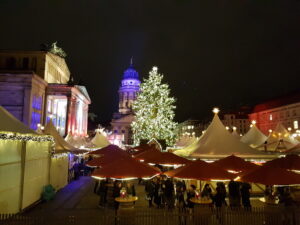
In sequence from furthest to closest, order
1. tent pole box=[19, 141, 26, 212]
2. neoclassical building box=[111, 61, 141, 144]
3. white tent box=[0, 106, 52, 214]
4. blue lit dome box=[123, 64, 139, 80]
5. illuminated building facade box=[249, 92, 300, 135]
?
blue lit dome box=[123, 64, 139, 80], neoclassical building box=[111, 61, 141, 144], illuminated building facade box=[249, 92, 300, 135], tent pole box=[19, 141, 26, 212], white tent box=[0, 106, 52, 214]

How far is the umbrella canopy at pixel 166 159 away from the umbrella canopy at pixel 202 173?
4945 mm

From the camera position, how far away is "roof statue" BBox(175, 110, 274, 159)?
1725cm

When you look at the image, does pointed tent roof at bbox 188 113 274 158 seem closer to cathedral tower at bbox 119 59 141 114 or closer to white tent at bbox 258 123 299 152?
white tent at bbox 258 123 299 152

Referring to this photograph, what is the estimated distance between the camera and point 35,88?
39875mm

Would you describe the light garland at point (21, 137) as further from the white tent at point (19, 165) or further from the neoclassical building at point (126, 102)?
the neoclassical building at point (126, 102)

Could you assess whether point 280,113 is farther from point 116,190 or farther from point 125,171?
point 125,171

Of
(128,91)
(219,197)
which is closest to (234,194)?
(219,197)

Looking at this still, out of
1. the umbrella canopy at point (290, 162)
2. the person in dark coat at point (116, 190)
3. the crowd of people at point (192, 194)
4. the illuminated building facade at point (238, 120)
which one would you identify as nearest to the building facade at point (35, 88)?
the crowd of people at point (192, 194)

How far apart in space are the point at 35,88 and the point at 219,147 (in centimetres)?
3088

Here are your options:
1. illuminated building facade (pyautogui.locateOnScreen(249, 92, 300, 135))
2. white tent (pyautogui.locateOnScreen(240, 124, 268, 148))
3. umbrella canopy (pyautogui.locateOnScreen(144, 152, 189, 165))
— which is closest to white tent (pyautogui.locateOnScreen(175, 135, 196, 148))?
white tent (pyautogui.locateOnScreen(240, 124, 268, 148))

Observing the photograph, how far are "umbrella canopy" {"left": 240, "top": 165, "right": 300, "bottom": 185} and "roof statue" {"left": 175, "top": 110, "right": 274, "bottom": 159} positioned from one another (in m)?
7.45

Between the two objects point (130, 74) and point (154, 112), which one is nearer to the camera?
point (154, 112)

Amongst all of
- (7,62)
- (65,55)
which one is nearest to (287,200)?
(7,62)

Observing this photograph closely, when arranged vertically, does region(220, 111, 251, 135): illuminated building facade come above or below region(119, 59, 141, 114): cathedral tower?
below
